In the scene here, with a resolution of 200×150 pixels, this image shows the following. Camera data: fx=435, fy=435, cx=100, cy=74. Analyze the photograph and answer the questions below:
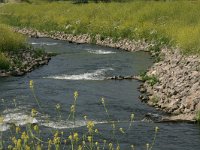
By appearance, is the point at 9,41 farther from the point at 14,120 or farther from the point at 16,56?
the point at 14,120

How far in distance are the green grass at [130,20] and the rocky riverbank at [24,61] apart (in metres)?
9.81

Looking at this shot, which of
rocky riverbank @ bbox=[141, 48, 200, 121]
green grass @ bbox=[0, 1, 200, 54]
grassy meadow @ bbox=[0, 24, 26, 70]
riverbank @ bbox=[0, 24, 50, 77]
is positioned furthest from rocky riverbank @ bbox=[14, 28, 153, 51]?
rocky riverbank @ bbox=[141, 48, 200, 121]

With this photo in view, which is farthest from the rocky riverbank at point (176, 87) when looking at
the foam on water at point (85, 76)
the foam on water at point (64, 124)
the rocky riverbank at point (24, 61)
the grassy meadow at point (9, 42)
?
the grassy meadow at point (9, 42)

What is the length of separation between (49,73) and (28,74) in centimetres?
128

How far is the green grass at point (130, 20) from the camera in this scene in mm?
35000

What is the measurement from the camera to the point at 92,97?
20.5 metres

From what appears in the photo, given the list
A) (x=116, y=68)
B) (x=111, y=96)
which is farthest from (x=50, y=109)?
(x=116, y=68)

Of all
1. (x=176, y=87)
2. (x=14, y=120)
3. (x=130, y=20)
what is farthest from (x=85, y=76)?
(x=130, y=20)

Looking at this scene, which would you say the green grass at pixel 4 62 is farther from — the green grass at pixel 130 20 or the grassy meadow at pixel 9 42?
the green grass at pixel 130 20

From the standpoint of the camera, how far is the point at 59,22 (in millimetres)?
51438

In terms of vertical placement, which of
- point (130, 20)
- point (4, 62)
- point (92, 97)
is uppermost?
point (130, 20)

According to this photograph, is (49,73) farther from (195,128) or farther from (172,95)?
(195,128)

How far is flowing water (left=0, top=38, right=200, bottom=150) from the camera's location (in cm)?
1489

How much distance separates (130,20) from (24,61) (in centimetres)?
1808
